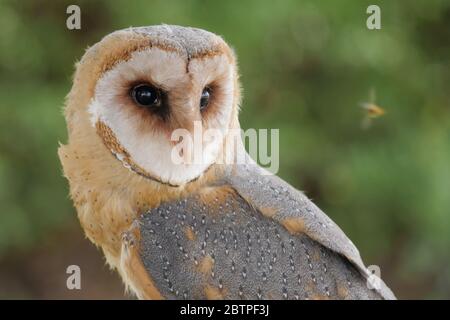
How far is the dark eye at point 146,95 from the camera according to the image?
1406 mm

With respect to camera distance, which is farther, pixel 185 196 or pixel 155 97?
pixel 185 196

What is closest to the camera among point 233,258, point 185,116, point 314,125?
point 185,116

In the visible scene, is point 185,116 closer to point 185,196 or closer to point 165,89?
point 165,89

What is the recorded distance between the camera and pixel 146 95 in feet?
4.63

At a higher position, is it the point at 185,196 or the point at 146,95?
the point at 146,95

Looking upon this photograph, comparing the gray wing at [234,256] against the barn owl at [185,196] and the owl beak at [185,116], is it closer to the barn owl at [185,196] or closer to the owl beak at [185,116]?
the barn owl at [185,196]

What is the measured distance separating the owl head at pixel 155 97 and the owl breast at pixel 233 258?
0.28 feet

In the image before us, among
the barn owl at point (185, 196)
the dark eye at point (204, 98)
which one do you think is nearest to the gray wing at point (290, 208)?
the barn owl at point (185, 196)

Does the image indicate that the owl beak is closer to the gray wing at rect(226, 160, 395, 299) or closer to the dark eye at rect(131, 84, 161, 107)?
the dark eye at rect(131, 84, 161, 107)

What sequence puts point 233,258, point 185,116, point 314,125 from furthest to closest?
point 314,125
point 233,258
point 185,116

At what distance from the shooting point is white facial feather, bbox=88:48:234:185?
138 cm

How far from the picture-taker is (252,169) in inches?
65.4

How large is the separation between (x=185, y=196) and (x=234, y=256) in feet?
0.54

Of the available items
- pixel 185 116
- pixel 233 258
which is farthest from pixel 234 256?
pixel 185 116
